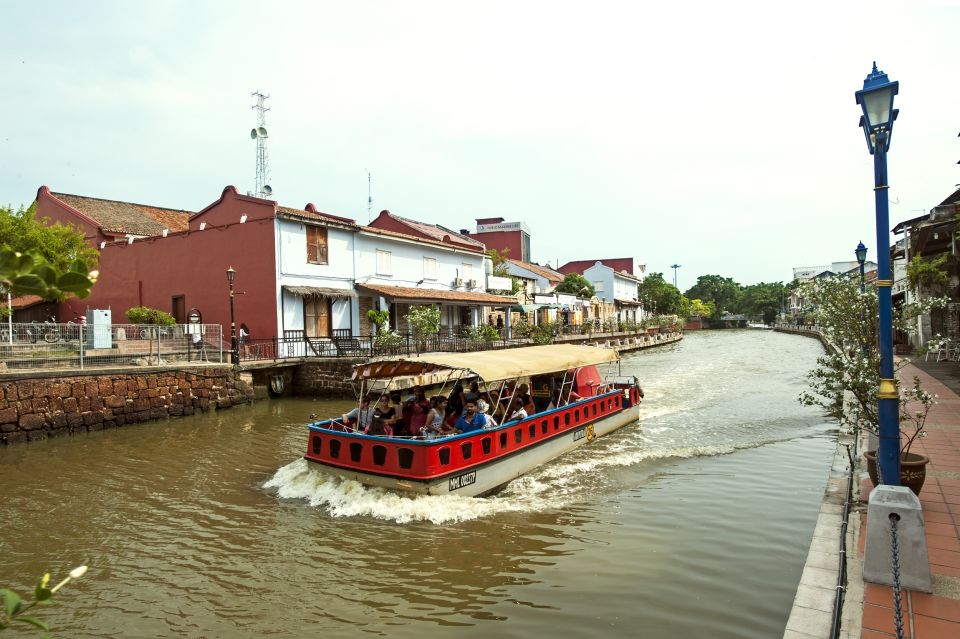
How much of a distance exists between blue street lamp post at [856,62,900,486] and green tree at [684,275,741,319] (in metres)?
125

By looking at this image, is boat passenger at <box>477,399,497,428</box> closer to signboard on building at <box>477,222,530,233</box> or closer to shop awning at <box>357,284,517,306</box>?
shop awning at <box>357,284,517,306</box>

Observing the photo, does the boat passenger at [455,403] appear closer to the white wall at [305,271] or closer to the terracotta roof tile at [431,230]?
the white wall at [305,271]

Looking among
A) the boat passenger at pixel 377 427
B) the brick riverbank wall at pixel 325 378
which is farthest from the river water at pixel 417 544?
the brick riverbank wall at pixel 325 378

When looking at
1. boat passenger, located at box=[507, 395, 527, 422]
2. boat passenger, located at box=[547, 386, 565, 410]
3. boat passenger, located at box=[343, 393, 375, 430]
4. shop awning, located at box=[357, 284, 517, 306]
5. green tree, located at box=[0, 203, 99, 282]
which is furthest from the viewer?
shop awning, located at box=[357, 284, 517, 306]

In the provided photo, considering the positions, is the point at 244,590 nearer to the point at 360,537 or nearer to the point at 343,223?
the point at 360,537

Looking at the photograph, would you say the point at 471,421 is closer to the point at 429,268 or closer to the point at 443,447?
the point at 443,447

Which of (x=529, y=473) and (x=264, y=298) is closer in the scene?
(x=529, y=473)

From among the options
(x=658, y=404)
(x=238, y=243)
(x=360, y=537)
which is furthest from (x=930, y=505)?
(x=238, y=243)

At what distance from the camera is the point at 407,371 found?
11719mm

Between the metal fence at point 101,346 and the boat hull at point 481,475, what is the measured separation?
1177 cm

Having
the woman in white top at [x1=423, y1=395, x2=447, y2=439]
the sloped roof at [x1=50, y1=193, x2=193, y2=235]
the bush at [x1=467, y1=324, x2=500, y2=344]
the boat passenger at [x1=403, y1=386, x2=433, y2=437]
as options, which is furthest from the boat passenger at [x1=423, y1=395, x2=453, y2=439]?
the sloped roof at [x1=50, y1=193, x2=193, y2=235]

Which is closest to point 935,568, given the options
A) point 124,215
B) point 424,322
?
point 424,322

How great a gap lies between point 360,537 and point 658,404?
606 inches

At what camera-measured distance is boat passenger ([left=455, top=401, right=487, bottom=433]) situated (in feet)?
36.3
